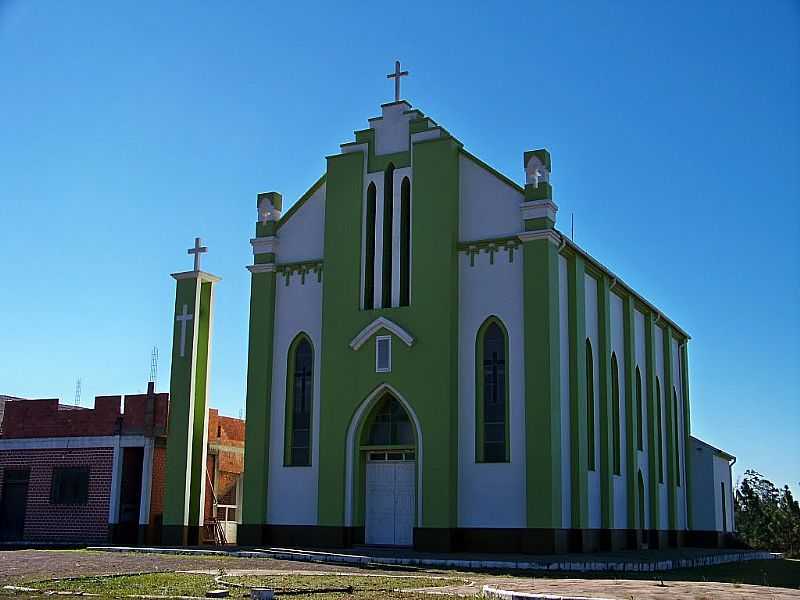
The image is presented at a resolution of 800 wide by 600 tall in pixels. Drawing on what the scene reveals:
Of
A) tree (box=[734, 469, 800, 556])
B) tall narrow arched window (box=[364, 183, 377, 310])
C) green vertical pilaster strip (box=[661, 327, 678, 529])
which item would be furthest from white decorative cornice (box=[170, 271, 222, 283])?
tree (box=[734, 469, 800, 556])

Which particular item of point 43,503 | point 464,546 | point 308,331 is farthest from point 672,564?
point 43,503

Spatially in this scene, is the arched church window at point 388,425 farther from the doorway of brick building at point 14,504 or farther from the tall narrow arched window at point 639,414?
the doorway of brick building at point 14,504

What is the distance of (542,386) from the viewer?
2492 centimetres

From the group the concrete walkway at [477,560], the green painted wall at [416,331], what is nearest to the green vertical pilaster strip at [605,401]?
the concrete walkway at [477,560]

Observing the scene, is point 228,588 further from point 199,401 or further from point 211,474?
point 211,474

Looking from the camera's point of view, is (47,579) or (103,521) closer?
(47,579)

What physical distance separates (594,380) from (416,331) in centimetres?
581

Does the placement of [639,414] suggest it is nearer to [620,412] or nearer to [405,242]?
[620,412]

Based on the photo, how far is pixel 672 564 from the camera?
2270 centimetres

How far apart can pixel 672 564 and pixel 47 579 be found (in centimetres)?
1376

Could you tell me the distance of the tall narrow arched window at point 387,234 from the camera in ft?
91.5

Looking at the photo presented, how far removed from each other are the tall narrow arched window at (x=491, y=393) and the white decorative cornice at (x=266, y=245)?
7.52 m

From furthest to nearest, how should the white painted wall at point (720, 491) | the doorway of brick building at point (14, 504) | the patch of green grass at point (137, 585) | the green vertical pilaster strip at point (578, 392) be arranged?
1. the white painted wall at point (720, 491)
2. the doorway of brick building at point (14, 504)
3. the green vertical pilaster strip at point (578, 392)
4. the patch of green grass at point (137, 585)

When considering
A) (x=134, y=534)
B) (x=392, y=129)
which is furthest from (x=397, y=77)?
(x=134, y=534)
